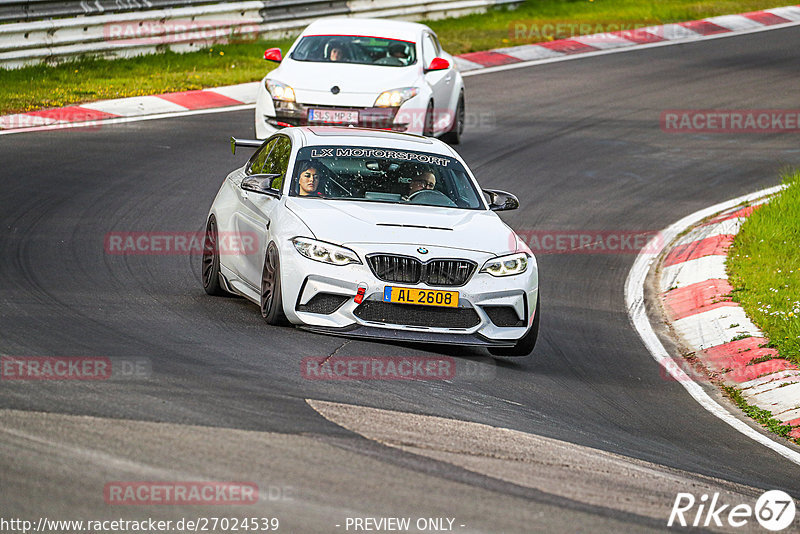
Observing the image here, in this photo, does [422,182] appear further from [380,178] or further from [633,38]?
[633,38]

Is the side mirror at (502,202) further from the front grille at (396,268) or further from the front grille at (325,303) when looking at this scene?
the front grille at (325,303)

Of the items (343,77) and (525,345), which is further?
(343,77)

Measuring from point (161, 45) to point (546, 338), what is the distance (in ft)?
43.7

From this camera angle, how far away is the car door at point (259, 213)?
1000 centimetres

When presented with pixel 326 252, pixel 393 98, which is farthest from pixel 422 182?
pixel 393 98

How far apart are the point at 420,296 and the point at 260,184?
183cm

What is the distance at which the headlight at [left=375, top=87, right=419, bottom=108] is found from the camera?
1661cm

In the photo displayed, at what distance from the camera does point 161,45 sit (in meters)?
22.3

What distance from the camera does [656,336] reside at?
11594 mm

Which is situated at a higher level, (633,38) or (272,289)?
(272,289)

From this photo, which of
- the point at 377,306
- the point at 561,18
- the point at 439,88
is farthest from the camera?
the point at 561,18

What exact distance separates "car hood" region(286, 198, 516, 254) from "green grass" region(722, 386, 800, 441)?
210 cm

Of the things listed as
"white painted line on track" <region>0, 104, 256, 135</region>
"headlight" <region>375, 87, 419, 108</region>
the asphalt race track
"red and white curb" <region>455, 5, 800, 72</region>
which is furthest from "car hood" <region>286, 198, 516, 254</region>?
"red and white curb" <region>455, 5, 800, 72</region>

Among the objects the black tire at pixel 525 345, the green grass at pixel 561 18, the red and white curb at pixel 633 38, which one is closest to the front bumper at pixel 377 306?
the black tire at pixel 525 345
